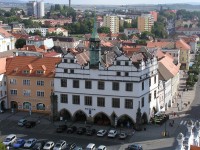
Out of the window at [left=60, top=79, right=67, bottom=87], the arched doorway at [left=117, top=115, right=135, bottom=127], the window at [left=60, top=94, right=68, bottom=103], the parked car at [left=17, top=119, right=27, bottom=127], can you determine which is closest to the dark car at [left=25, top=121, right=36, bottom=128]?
the parked car at [left=17, top=119, right=27, bottom=127]

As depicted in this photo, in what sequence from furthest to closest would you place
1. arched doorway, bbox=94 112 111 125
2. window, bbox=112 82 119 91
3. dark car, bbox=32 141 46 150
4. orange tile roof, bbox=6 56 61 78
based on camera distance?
orange tile roof, bbox=6 56 61 78, arched doorway, bbox=94 112 111 125, window, bbox=112 82 119 91, dark car, bbox=32 141 46 150

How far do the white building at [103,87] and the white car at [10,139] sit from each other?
1181cm

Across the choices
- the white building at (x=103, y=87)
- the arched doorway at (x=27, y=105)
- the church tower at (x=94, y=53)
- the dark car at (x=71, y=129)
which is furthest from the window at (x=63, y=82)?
the arched doorway at (x=27, y=105)

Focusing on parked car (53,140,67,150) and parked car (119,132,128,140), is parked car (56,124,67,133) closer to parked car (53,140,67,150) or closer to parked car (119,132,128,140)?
parked car (53,140,67,150)

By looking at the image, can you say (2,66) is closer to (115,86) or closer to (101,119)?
(101,119)

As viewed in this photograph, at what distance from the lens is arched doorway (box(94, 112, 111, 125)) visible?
211ft

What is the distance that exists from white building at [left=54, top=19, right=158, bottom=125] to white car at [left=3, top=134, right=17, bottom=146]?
38.8 feet

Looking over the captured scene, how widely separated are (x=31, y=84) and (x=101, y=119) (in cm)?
1372

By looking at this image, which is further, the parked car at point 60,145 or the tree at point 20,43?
the tree at point 20,43

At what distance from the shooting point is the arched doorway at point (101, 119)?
64.3 meters

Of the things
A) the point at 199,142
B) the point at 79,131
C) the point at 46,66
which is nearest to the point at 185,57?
the point at 46,66

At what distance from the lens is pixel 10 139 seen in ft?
182

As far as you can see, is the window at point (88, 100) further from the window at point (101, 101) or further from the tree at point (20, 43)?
the tree at point (20, 43)

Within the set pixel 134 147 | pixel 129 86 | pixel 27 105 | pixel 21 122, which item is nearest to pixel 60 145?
pixel 134 147
